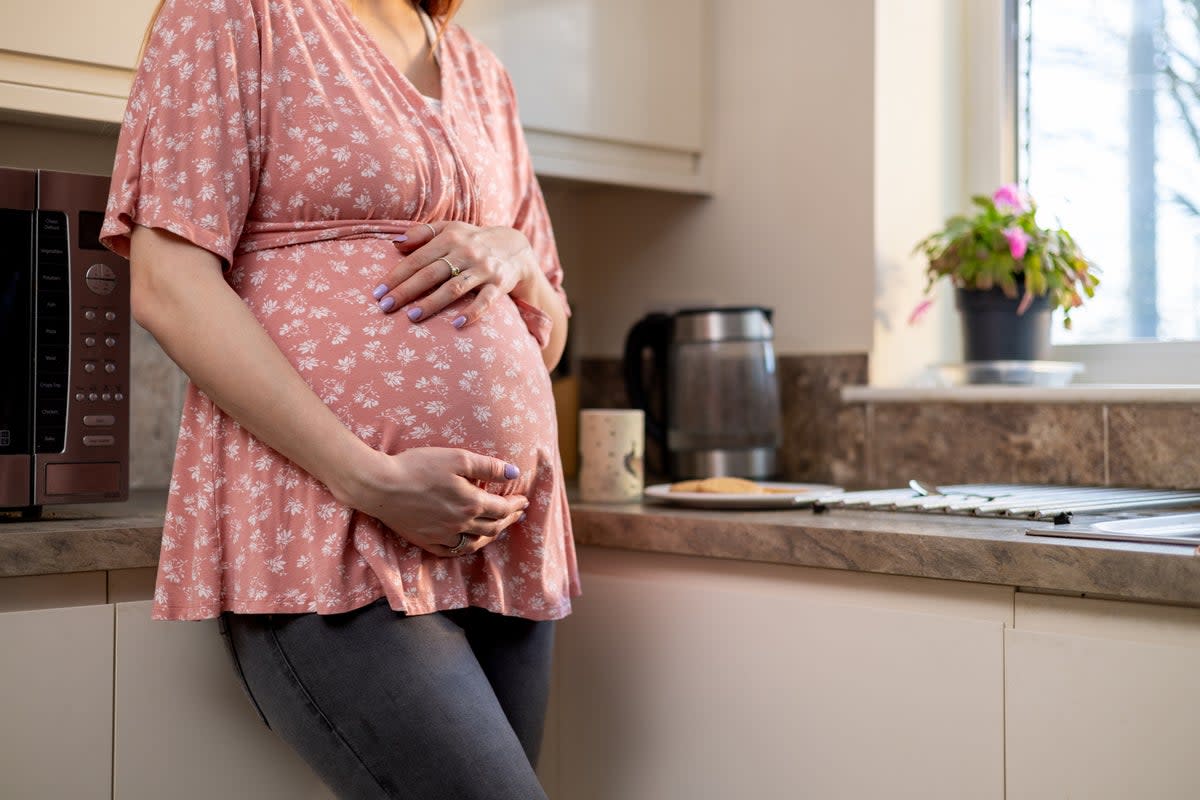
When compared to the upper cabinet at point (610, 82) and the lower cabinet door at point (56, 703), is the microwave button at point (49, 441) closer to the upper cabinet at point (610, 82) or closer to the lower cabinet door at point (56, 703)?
the lower cabinet door at point (56, 703)

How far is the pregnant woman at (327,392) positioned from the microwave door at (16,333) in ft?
0.88

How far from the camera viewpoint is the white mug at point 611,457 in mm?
1547

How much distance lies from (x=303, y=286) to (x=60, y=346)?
0.38 m

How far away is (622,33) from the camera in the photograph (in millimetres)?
1873

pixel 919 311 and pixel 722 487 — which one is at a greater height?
pixel 919 311

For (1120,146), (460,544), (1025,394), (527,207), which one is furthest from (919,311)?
(460,544)

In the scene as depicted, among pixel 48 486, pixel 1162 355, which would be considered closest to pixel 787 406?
pixel 1162 355

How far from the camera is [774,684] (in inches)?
49.4

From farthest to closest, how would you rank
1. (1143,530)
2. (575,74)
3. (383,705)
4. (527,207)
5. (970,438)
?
(575,74), (970,438), (527,207), (1143,530), (383,705)

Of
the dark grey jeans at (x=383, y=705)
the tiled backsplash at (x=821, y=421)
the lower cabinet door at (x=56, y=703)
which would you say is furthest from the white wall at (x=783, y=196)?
the lower cabinet door at (x=56, y=703)

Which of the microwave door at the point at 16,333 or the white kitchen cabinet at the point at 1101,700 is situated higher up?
the microwave door at the point at 16,333

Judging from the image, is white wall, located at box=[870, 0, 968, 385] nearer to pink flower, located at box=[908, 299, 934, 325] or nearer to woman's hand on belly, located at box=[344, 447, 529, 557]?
pink flower, located at box=[908, 299, 934, 325]

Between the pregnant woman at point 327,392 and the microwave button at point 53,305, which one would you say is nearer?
the pregnant woman at point 327,392

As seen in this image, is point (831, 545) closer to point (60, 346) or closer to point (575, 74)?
point (60, 346)
